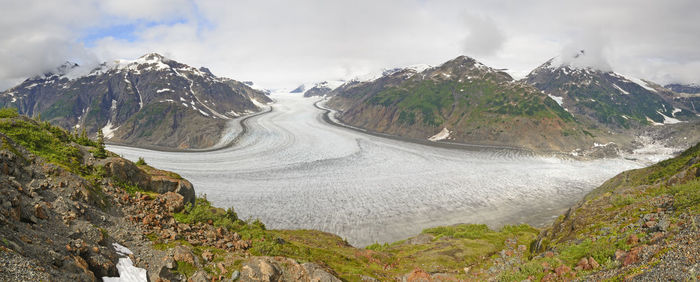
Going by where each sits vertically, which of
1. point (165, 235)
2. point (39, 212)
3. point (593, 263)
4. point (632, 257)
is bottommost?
point (165, 235)

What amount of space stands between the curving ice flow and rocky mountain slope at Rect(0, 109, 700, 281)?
3467 cm

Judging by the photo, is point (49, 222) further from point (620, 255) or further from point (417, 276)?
point (620, 255)

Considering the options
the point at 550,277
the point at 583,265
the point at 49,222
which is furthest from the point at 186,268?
the point at 583,265

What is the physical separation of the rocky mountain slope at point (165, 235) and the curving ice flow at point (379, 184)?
34.7 m

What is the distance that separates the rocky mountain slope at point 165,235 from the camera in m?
11.5

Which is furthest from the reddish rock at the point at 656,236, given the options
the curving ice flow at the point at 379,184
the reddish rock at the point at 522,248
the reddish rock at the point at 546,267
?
the curving ice flow at the point at 379,184

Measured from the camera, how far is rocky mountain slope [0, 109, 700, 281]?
1154cm

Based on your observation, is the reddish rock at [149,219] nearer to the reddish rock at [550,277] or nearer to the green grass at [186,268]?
the green grass at [186,268]

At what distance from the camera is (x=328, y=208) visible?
65812 mm

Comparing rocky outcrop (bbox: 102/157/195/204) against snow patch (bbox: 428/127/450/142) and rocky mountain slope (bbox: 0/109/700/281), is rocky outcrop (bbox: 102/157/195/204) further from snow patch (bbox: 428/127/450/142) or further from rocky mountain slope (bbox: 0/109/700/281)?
snow patch (bbox: 428/127/450/142)

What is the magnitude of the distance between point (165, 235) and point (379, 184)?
6817cm

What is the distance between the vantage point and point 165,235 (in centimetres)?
1703

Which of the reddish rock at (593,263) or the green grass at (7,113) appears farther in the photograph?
the green grass at (7,113)

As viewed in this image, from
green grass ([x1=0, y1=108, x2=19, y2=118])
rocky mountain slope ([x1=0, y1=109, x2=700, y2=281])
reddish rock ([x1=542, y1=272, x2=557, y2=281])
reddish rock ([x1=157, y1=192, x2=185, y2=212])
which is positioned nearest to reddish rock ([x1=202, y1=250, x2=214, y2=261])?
rocky mountain slope ([x1=0, y1=109, x2=700, y2=281])
